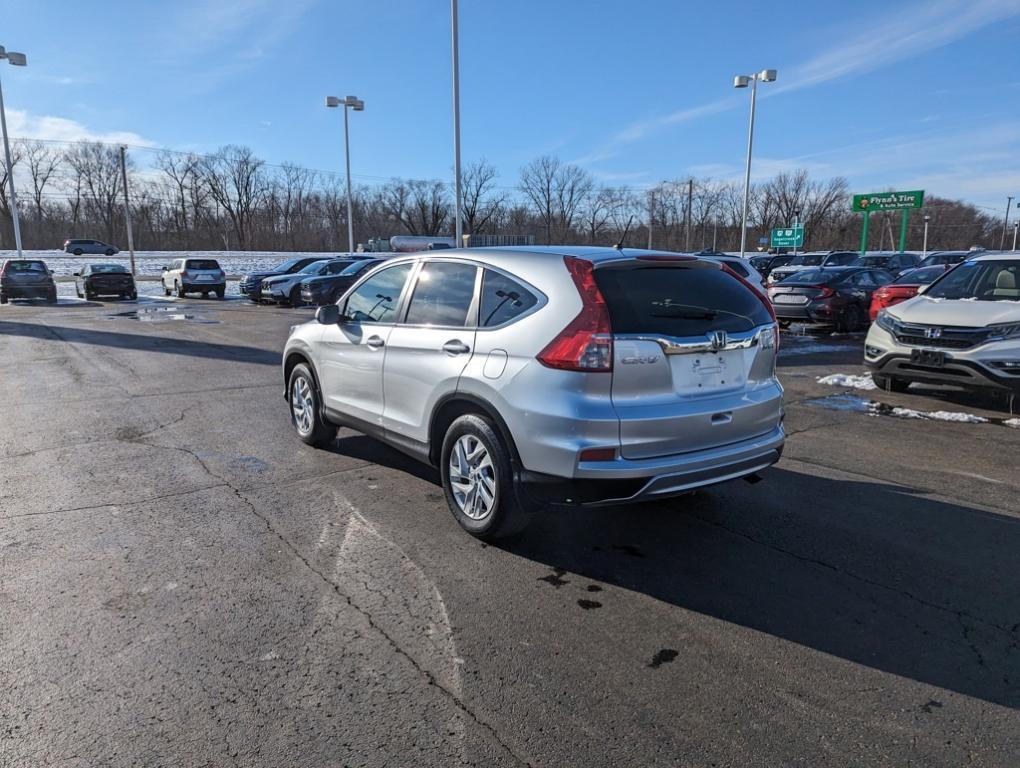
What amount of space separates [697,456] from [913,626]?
4.19ft

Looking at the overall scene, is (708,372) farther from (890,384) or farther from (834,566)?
(890,384)

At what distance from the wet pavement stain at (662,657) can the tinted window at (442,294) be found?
2.25 m

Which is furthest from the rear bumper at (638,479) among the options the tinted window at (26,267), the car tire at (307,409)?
the tinted window at (26,267)

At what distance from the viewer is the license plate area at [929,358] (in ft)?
24.8

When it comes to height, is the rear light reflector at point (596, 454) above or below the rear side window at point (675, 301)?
below

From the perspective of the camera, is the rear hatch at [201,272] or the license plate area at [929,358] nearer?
the license plate area at [929,358]

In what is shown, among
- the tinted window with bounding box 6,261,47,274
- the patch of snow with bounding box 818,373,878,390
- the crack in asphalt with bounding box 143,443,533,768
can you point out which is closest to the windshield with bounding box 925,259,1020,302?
the patch of snow with bounding box 818,373,878,390

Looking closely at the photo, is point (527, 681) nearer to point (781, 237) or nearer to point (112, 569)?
point (112, 569)

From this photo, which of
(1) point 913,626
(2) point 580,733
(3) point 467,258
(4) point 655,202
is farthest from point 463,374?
(4) point 655,202

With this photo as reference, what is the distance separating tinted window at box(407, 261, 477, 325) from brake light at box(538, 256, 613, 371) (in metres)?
0.89

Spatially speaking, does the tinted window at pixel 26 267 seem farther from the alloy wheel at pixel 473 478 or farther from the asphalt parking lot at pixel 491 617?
the alloy wheel at pixel 473 478

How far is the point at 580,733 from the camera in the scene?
253 centimetres

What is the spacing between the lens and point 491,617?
11.0 feet

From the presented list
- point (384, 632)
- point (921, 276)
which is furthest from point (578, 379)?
point (921, 276)
